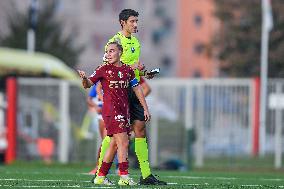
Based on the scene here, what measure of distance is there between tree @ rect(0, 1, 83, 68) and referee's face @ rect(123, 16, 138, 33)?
124ft

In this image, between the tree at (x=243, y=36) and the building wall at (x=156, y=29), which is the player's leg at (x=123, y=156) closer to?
the tree at (x=243, y=36)

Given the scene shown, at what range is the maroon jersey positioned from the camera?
1688cm

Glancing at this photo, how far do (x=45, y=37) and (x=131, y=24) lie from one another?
129ft

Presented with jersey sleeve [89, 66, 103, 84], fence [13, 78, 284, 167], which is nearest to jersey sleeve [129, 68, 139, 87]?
jersey sleeve [89, 66, 103, 84]

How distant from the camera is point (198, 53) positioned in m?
131

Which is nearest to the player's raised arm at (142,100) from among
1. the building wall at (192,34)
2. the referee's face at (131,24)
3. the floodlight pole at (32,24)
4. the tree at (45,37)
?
the referee's face at (131,24)

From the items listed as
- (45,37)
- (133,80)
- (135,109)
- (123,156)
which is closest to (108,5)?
(45,37)

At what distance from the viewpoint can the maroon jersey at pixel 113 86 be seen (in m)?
16.9

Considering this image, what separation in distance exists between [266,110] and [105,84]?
18165 millimetres

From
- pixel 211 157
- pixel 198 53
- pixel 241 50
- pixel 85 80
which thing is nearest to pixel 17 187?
pixel 85 80

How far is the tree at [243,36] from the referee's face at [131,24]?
142 ft

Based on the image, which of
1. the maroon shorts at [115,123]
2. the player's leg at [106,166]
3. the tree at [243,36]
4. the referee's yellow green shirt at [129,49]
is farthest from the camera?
the tree at [243,36]

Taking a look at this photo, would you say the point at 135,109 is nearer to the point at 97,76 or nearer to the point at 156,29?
the point at 97,76

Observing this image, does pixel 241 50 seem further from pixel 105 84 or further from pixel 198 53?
Answer: pixel 198 53
